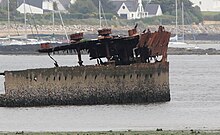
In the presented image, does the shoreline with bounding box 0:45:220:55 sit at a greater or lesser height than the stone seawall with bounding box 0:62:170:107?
lesser

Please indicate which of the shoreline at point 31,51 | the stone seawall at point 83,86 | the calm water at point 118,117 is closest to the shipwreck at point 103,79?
the stone seawall at point 83,86

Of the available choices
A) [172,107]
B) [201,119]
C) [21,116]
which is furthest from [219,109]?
[21,116]

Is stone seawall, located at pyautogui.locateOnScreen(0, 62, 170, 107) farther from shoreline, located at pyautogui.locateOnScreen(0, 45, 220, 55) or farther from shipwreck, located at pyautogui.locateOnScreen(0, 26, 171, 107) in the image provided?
shoreline, located at pyautogui.locateOnScreen(0, 45, 220, 55)

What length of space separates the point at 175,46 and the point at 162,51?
130548mm

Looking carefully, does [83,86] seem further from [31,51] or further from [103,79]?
[31,51]

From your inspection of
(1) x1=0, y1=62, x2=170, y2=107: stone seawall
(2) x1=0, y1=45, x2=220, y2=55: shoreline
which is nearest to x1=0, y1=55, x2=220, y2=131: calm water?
(1) x1=0, y1=62, x2=170, y2=107: stone seawall

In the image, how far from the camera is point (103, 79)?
5984 centimetres

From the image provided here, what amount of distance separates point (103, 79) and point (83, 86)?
Result: 1.08 metres

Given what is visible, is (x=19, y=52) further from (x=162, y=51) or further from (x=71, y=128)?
(x=71, y=128)

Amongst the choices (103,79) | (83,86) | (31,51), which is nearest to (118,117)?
(83,86)

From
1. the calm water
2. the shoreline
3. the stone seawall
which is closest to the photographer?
the calm water

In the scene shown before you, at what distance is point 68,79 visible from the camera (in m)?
59.4

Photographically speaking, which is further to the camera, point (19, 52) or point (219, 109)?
point (19, 52)

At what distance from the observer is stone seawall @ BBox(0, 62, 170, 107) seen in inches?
2307
